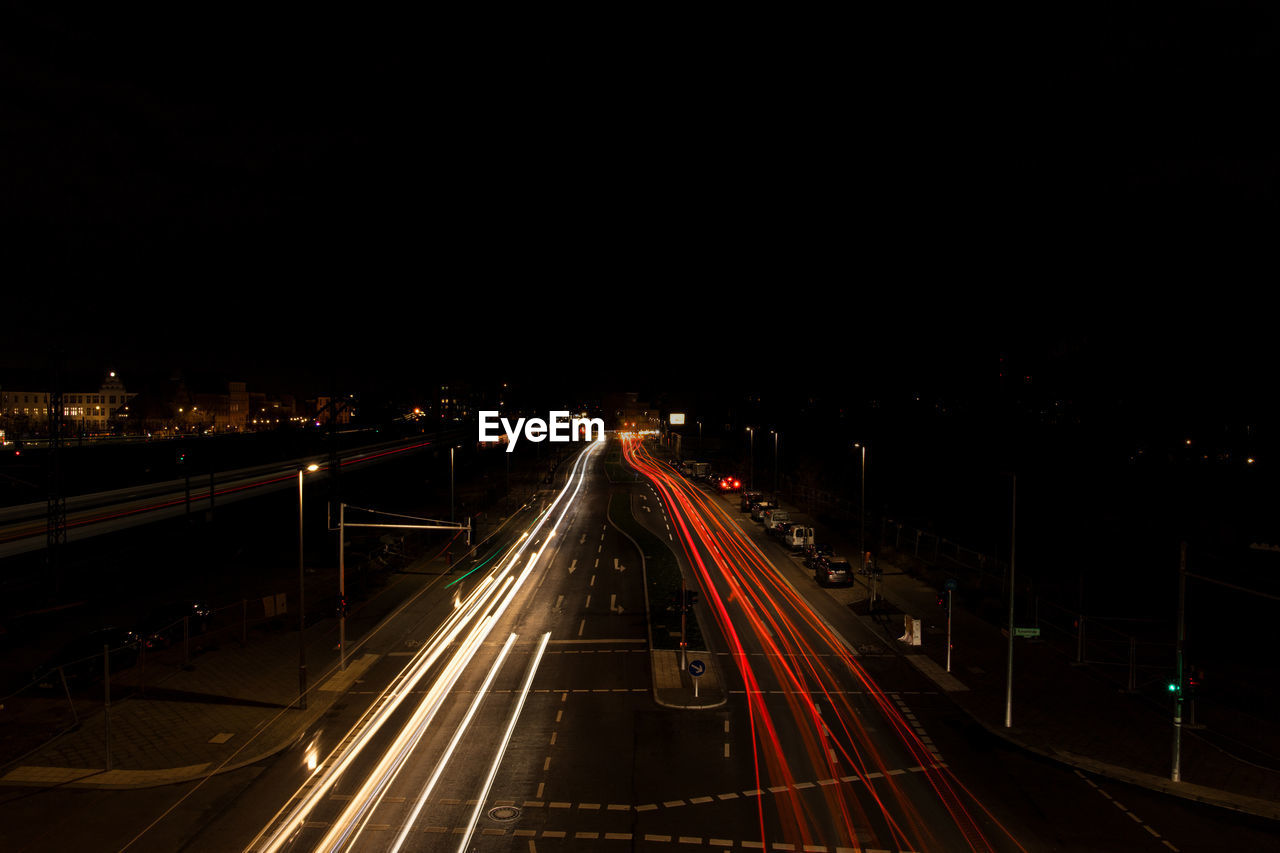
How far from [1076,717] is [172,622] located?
3063 cm

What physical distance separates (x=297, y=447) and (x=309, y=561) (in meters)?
66.7

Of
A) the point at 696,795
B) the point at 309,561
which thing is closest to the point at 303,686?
the point at 696,795

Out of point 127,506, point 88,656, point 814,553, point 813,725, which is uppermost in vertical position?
point 127,506

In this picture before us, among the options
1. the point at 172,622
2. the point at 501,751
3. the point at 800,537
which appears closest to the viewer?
the point at 501,751

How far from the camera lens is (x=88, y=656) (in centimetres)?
2241

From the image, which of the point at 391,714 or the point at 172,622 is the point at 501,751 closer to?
the point at 391,714

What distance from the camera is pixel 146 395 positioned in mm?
148000

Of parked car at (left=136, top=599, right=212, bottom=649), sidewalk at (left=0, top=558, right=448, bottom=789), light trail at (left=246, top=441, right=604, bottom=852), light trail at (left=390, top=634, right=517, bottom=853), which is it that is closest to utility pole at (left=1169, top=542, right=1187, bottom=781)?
light trail at (left=390, top=634, right=517, bottom=853)

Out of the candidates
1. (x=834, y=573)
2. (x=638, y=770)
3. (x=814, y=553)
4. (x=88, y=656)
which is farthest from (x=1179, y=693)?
(x=88, y=656)

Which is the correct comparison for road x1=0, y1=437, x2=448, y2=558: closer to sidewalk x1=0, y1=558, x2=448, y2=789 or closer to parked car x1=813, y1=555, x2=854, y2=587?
sidewalk x1=0, y1=558, x2=448, y2=789

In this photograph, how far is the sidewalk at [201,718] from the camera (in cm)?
1652

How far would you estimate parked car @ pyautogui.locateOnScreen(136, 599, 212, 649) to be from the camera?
84.6 ft

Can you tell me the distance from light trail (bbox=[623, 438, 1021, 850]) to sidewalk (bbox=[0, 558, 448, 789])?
12.7m

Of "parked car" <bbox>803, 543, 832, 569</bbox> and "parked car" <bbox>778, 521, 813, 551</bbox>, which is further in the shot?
"parked car" <bbox>778, 521, 813, 551</bbox>
